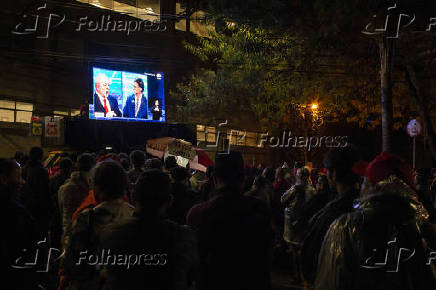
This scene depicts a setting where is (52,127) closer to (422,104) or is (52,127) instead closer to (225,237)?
(422,104)

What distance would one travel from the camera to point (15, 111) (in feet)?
63.7

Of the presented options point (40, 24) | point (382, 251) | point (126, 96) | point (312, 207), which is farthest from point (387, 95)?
point (40, 24)

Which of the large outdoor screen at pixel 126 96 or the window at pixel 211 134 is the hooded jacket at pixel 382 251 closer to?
the large outdoor screen at pixel 126 96


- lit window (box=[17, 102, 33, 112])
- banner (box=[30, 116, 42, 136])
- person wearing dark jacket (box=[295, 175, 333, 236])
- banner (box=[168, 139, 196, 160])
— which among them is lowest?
A: person wearing dark jacket (box=[295, 175, 333, 236])

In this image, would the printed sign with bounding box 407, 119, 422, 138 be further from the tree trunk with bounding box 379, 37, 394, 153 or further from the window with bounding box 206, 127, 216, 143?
the window with bounding box 206, 127, 216, 143

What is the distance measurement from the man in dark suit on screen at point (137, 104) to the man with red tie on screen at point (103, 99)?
0.83 m

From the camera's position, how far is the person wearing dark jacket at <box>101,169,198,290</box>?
2.45m

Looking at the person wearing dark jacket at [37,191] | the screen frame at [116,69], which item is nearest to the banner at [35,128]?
the screen frame at [116,69]

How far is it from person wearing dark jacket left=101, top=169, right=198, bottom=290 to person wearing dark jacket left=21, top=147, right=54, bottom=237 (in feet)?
17.5

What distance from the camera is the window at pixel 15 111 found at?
62.1 ft

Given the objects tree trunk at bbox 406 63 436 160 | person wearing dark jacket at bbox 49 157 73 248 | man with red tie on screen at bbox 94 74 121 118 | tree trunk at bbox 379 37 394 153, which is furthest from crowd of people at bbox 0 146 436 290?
man with red tie on screen at bbox 94 74 121 118

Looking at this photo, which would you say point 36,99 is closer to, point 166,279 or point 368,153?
point 166,279

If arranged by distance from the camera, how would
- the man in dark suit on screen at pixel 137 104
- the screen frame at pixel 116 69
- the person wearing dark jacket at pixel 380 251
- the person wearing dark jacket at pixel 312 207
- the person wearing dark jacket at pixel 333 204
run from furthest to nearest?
the man in dark suit on screen at pixel 137 104
the screen frame at pixel 116 69
the person wearing dark jacket at pixel 312 207
the person wearing dark jacket at pixel 333 204
the person wearing dark jacket at pixel 380 251

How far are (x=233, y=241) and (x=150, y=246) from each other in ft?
2.53
